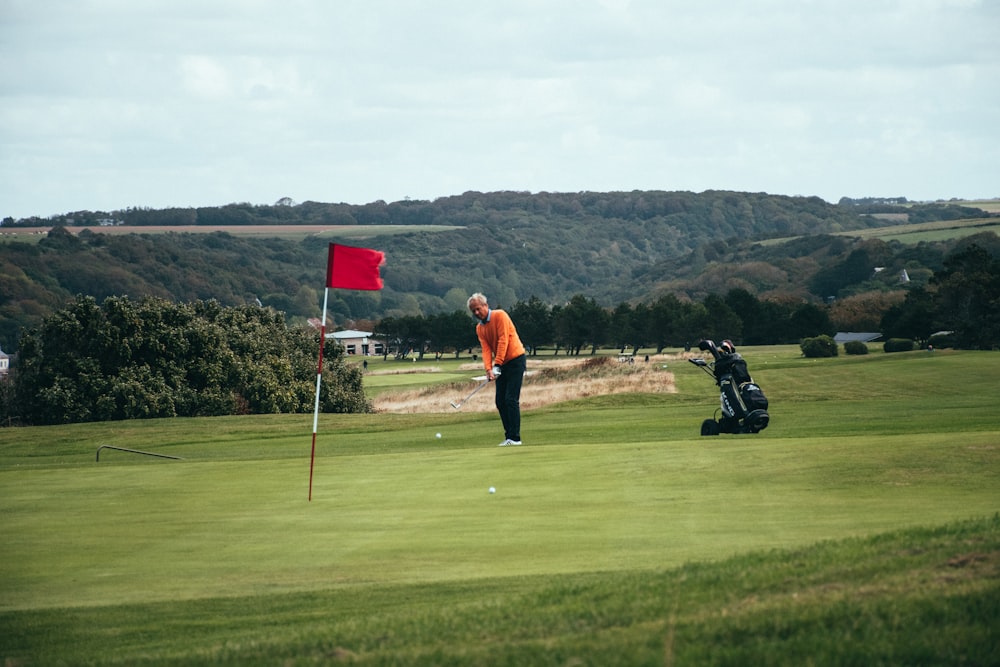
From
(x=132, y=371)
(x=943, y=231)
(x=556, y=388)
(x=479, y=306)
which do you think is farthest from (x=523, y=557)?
(x=943, y=231)

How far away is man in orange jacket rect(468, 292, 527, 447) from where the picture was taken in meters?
18.8

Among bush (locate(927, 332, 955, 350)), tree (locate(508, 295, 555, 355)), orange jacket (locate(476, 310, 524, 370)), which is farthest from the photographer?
tree (locate(508, 295, 555, 355))

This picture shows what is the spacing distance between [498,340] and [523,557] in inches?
387

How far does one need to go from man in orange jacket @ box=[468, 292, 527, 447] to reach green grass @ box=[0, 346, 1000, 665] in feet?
5.09

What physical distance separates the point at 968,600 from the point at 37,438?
86.5ft

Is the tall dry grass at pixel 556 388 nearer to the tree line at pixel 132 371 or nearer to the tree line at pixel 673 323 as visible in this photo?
the tree line at pixel 132 371

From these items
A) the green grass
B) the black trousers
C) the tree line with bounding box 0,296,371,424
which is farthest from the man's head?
the tree line with bounding box 0,296,371,424

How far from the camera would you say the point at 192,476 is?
16.0m

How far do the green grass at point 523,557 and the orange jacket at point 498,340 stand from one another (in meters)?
1.77

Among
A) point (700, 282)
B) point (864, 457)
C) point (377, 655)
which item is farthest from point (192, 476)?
point (700, 282)

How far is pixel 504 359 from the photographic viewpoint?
62.1 ft

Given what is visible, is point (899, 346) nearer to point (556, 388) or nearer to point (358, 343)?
point (556, 388)

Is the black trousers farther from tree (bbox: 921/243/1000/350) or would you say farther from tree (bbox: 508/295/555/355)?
tree (bbox: 508/295/555/355)

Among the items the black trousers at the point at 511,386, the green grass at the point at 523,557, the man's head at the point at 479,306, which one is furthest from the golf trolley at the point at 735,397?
the man's head at the point at 479,306
